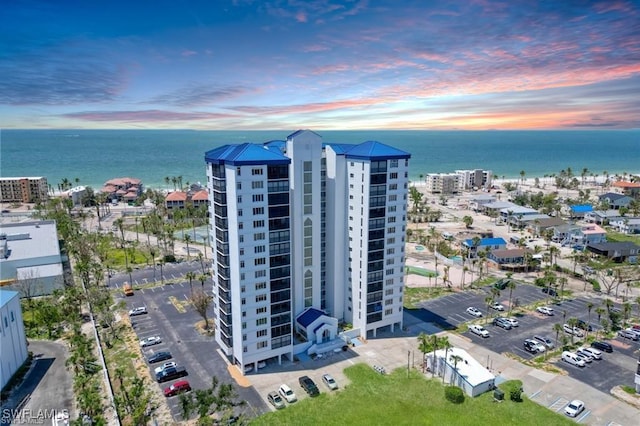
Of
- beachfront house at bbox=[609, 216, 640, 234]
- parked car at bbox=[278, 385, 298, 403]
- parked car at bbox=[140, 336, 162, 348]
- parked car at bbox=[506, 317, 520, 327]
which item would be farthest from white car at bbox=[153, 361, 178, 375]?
beachfront house at bbox=[609, 216, 640, 234]

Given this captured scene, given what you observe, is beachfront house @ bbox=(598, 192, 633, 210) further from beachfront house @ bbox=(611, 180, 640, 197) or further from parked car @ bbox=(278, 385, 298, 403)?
parked car @ bbox=(278, 385, 298, 403)

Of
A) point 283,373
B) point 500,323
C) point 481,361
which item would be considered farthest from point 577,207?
point 283,373

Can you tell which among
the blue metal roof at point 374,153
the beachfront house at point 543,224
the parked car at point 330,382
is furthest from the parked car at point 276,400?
the beachfront house at point 543,224

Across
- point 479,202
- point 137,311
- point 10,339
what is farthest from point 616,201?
point 10,339

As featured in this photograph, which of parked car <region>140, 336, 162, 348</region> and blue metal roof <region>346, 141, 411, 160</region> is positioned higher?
blue metal roof <region>346, 141, 411, 160</region>

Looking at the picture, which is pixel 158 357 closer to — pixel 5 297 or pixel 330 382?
pixel 5 297

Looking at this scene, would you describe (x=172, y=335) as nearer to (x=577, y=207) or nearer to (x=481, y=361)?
(x=481, y=361)

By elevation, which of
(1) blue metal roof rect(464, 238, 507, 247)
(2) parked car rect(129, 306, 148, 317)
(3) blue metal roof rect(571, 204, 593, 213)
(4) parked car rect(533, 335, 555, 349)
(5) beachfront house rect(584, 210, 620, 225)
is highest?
(3) blue metal roof rect(571, 204, 593, 213)

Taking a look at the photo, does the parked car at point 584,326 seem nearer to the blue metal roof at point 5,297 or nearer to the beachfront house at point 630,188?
the blue metal roof at point 5,297
